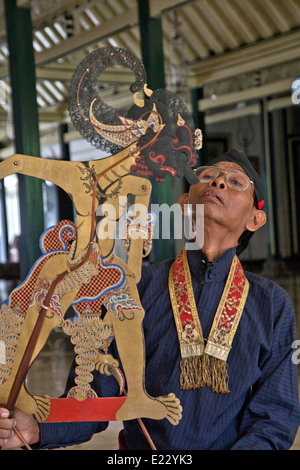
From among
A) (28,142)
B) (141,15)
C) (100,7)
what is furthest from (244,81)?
(28,142)

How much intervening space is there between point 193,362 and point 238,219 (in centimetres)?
34

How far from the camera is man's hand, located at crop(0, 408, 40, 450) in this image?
4.09ft

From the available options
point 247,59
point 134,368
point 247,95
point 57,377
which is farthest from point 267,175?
point 134,368

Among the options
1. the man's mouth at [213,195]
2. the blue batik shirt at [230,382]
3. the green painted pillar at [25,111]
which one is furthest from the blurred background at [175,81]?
the man's mouth at [213,195]

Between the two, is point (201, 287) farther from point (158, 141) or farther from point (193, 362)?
point (158, 141)

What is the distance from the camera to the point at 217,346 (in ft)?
4.54

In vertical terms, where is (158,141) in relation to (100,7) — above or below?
below

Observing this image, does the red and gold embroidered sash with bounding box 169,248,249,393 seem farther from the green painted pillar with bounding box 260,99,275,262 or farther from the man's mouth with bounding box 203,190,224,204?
the green painted pillar with bounding box 260,99,275,262

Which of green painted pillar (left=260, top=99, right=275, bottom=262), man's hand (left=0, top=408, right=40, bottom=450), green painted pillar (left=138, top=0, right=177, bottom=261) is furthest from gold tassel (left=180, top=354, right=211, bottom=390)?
green painted pillar (left=260, top=99, right=275, bottom=262)

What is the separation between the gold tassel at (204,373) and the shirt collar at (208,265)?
188mm

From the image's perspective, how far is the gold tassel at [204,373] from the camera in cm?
135

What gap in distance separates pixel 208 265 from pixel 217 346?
0.66 feet

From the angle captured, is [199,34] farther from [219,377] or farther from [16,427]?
[16,427]

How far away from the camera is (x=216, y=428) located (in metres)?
1.37
